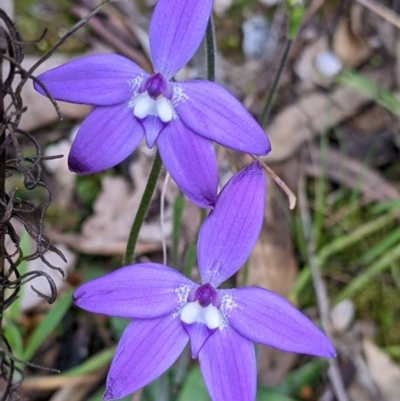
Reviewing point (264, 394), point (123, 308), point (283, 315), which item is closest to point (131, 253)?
point (123, 308)

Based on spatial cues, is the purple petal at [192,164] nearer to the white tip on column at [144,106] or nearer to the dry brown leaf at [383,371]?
the white tip on column at [144,106]

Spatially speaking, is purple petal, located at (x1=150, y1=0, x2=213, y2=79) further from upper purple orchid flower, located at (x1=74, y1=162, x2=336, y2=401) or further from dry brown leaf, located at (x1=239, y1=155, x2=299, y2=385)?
dry brown leaf, located at (x1=239, y1=155, x2=299, y2=385)

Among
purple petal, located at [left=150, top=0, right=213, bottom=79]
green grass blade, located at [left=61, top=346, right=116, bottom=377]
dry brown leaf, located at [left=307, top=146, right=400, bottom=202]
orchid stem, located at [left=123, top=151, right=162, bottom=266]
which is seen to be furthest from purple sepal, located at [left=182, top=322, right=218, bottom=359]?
dry brown leaf, located at [left=307, top=146, right=400, bottom=202]

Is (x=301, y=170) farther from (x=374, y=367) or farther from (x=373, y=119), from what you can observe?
(x=374, y=367)

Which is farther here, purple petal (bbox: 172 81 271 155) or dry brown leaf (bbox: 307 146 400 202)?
dry brown leaf (bbox: 307 146 400 202)

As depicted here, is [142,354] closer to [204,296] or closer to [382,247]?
[204,296]

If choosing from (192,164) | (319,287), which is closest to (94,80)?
(192,164)

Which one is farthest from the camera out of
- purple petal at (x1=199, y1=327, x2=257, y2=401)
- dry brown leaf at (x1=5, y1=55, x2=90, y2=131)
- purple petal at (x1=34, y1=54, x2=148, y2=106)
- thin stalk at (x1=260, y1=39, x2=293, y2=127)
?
dry brown leaf at (x1=5, y1=55, x2=90, y2=131)

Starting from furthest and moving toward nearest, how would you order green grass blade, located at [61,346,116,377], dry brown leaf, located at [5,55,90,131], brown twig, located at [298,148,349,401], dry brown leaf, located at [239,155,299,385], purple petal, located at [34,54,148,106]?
dry brown leaf, located at [5,55,90,131]
dry brown leaf, located at [239,155,299,385]
brown twig, located at [298,148,349,401]
green grass blade, located at [61,346,116,377]
purple petal, located at [34,54,148,106]
